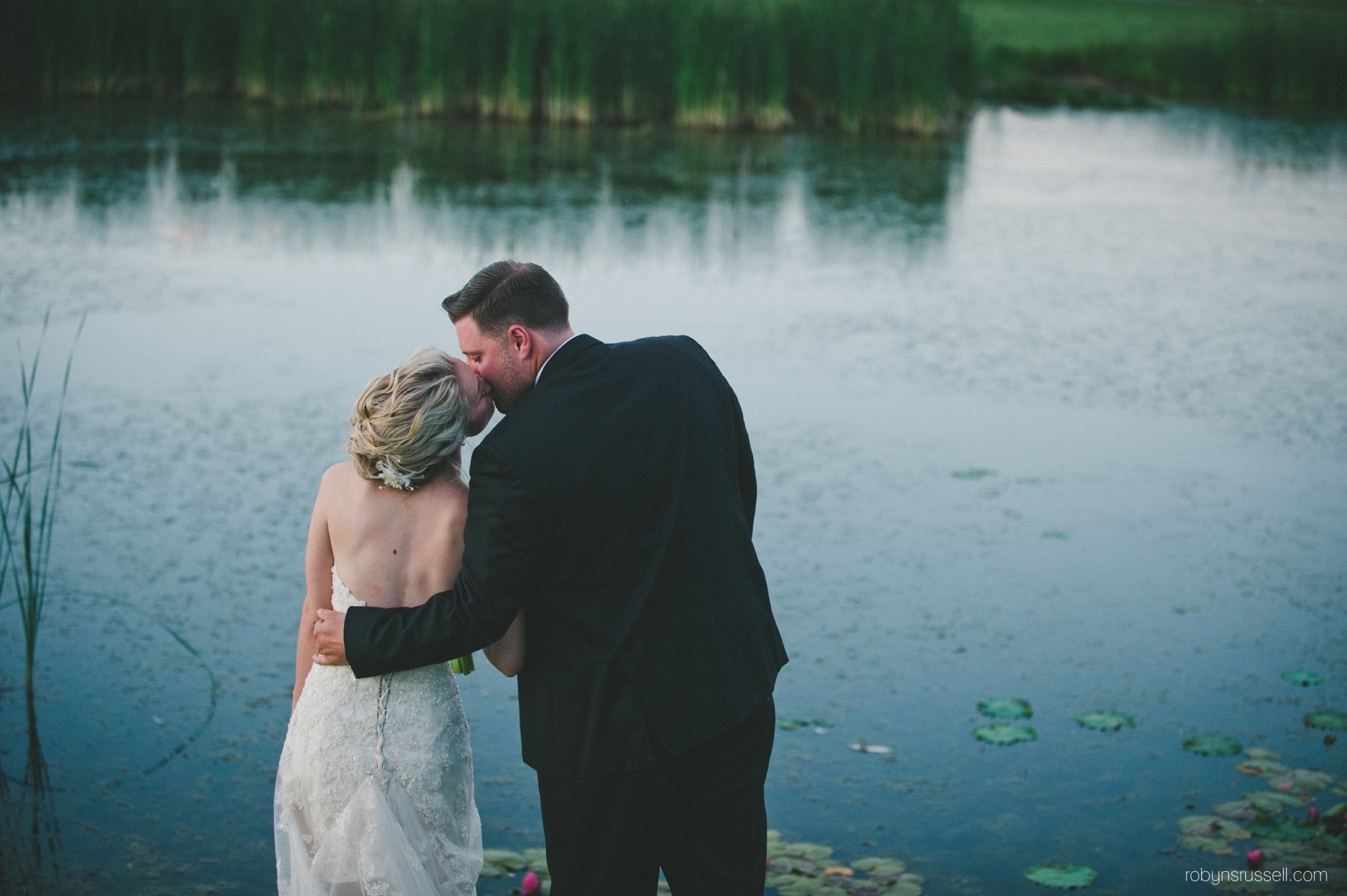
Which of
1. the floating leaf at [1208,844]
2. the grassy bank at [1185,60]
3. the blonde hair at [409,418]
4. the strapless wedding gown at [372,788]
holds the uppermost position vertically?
the grassy bank at [1185,60]

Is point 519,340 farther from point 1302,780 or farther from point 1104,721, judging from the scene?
point 1302,780

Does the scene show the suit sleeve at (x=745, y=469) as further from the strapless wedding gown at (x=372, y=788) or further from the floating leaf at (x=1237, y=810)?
the floating leaf at (x=1237, y=810)

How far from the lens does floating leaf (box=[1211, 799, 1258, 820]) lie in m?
3.63

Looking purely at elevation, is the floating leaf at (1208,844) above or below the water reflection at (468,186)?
below

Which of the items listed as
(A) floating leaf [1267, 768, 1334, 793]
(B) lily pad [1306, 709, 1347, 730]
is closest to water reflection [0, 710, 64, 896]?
(A) floating leaf [1267, 768, 1334, 793]

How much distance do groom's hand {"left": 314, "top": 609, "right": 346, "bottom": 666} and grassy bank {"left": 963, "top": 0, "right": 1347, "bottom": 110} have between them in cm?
1675

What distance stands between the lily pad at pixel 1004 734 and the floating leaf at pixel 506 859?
58.2 inches

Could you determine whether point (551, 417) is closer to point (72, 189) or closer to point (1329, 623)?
point (1329, 623)

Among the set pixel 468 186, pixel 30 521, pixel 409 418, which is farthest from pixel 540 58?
pixel 409 418

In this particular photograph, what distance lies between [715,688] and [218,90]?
604 inches

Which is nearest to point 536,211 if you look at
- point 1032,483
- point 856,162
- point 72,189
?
point 72,189

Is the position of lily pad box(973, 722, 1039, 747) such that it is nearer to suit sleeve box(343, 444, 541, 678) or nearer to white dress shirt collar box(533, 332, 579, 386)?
suit sleeve box(343, 444, 541, 678)

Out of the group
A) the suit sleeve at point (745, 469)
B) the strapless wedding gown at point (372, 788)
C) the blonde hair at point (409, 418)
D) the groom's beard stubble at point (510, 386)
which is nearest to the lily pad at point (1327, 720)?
the suit sleeve at point (745, 469)

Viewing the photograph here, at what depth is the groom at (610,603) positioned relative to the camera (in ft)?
8.02
